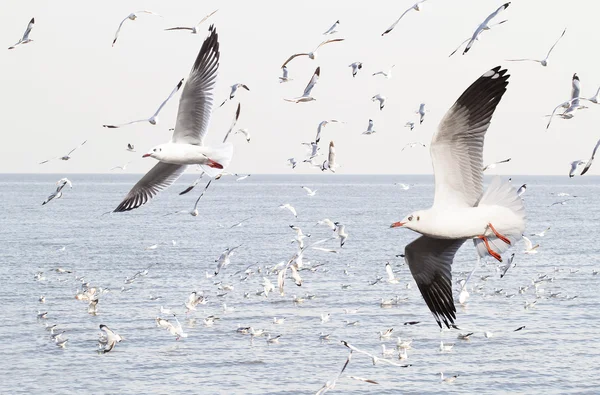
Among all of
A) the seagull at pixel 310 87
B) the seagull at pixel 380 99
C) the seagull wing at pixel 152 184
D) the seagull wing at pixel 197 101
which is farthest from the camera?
the seagull at pixel 380 99

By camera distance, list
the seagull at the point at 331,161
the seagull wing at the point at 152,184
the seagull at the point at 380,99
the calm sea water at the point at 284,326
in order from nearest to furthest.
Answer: the seagull wing at the point at 152,184
the seagull at the point at 331,161
the seagull at the point at 380,99
the calm sea water at the point at 284,326

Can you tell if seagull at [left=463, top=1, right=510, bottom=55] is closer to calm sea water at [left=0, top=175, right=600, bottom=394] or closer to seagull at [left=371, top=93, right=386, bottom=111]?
seagull at [left=371, top=93, right=386, bottom=111]

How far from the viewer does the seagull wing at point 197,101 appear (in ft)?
45.3

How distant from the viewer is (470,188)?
33.2 feet

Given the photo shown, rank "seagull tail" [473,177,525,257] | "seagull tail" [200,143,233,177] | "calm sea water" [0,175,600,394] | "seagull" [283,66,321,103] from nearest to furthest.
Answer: "seagull tail" [473,177,525,257]
"seagull tail" [200,143,233,177]
"seagull" [283,66,321,103]
"calm sea water" [0,175,600,394]

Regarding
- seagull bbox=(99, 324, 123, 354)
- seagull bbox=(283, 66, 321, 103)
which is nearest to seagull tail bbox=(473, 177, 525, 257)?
seagull bbox=(283, 66, 321, 103)

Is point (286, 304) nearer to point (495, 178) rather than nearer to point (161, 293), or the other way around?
point (161, 293)

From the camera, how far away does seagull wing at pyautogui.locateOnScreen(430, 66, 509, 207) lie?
32.2 ft

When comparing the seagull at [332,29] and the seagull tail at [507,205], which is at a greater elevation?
the seagull at [332,29]

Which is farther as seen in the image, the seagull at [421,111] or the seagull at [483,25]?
the seagull at [421,111]

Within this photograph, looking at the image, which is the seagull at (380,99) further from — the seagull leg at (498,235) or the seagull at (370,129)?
the seagull leg at (498,235)

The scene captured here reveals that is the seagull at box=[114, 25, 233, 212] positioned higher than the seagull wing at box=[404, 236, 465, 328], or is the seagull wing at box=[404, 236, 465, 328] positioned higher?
the seagull at box=[114, 25, 233, 212]

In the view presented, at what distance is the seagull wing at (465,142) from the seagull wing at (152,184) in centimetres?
722

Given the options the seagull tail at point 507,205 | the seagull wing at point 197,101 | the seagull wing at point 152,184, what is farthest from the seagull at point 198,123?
the seagull tail at point 507,205
